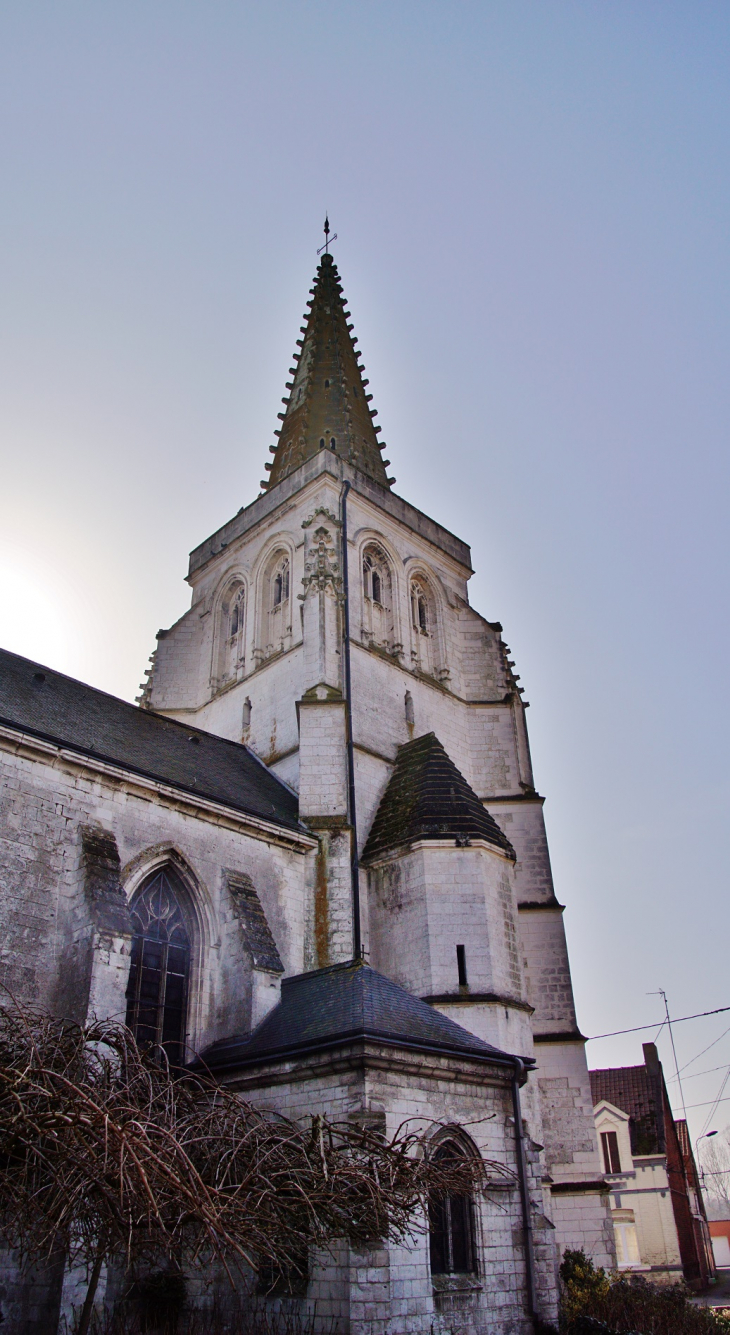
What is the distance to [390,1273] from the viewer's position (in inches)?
375

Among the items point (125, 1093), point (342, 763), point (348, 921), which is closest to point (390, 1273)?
point (125, 1093)

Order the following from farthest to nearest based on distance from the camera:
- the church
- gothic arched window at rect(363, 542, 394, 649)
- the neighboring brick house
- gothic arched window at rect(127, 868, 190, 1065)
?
the neighboring brick house
gothic arched window at rect(363, 542, 394, 649)
gothic arched window at rect(127, 868, 190, 1065)
the church

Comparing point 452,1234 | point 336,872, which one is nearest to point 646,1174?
point 336,872

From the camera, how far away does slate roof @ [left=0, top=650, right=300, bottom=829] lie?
557 inches

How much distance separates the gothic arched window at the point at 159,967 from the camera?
43.8 ft

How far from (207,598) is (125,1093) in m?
18.9

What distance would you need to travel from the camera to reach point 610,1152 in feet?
94.7

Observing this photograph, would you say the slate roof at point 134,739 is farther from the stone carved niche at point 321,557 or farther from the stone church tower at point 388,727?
the stone carved niche at point 321,557

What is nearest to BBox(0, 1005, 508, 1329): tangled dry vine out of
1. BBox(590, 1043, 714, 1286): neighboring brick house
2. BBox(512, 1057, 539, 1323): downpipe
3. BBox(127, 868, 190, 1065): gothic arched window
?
BBox(512, 1057, 539, 1323): downpipe

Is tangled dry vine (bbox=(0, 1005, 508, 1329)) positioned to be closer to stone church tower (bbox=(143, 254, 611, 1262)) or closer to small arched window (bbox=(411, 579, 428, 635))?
stone church tower (bbox=(143, 254, 611, 1262))

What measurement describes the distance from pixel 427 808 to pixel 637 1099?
1904cm

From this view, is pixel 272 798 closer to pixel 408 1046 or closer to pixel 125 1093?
pixel 408 1046

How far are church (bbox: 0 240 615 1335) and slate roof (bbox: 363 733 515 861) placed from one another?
0.07 m

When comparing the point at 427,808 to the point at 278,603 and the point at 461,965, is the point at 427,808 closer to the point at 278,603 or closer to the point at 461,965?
the point at 461,965
